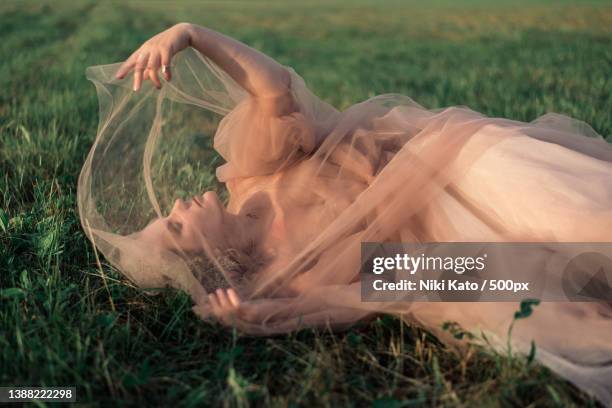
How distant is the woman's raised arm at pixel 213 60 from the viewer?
2.33m

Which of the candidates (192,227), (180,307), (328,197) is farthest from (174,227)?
(328,197)

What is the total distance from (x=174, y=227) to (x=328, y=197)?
23.2 inches

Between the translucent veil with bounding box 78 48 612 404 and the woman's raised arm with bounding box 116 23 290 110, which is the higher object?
the woman's raised arm with bounding box 116 23 290 110

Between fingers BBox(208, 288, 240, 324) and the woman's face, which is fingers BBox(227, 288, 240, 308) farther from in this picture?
the woman's face

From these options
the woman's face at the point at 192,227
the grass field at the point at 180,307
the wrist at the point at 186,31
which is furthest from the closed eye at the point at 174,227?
the wrist at the point at 186,31

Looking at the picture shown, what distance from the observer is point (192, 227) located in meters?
2.49

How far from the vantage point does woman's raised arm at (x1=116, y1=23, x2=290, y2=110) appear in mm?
2334

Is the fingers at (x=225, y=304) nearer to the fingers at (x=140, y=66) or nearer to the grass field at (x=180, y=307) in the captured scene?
the grass field at (x=180, y=307)

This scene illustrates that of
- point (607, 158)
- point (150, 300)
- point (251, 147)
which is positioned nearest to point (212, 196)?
point (251, 147)

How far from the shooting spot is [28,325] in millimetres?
2186

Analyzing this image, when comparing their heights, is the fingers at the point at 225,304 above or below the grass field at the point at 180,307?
above

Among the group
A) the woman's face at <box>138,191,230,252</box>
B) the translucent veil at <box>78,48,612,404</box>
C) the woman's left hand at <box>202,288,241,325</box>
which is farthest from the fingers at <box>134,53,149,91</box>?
the woman's left hand at <box>202,288,241,325</box>

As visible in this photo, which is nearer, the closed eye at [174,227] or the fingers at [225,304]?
the fingers at [225,304]

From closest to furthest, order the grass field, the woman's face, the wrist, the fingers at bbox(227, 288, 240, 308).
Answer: the grass field < the fingers at bbox(227, 288, 240, 308) < the wrist < the woman's face
